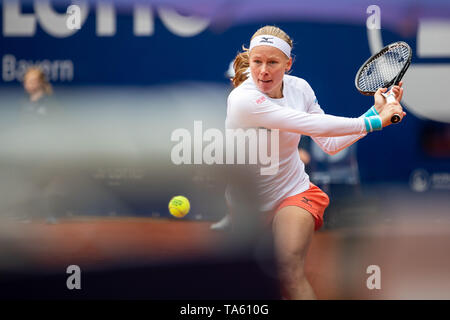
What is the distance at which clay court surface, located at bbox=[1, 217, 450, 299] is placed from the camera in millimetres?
2689

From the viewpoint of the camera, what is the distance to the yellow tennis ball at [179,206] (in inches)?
108

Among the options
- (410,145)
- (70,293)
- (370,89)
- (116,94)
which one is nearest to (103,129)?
(116,94)

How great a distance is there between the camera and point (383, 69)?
251 centimetres

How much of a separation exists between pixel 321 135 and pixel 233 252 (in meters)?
0.72

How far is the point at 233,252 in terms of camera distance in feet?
8.84

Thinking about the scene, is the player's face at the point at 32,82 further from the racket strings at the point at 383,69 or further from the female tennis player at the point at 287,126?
the racket strings at the point at 383,69

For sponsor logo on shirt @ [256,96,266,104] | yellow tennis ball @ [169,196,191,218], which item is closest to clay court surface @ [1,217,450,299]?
yellow tennis ball @ [169,196,191,218]

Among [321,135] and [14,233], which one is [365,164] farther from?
[14,233]

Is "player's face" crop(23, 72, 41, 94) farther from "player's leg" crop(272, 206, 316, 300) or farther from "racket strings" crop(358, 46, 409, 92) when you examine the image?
"racket strings" crop(358, 46, 409, 92)

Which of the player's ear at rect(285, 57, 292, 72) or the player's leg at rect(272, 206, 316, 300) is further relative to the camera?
the player's ear at rect(285, 57, 292, 72)

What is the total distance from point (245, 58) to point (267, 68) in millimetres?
191

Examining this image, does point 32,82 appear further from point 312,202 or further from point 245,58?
point 312,202

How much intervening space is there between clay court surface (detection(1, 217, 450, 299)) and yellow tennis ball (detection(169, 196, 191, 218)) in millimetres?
45

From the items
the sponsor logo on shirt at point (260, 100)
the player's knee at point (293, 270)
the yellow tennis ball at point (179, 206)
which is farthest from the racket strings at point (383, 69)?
the yellow tennis ball at point (179, 206)
